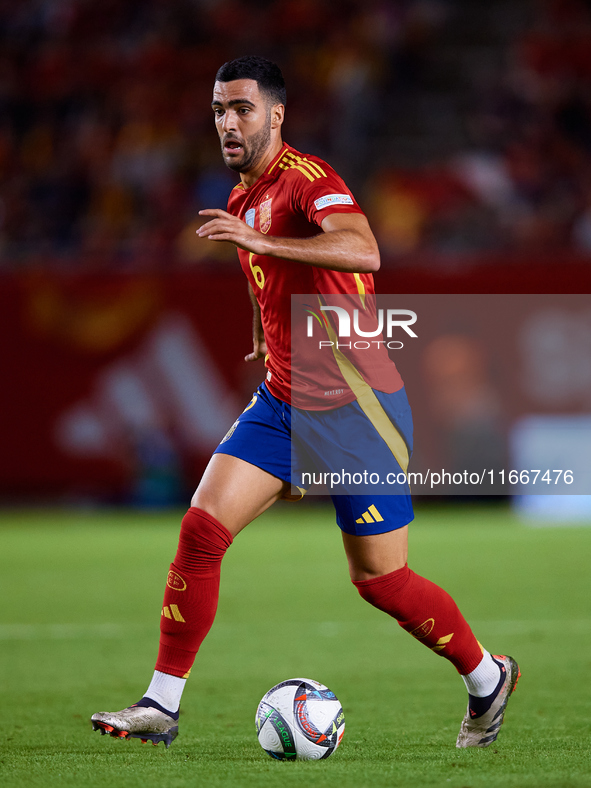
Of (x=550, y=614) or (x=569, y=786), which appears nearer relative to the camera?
(x=569, y=786)

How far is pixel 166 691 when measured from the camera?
388 cm

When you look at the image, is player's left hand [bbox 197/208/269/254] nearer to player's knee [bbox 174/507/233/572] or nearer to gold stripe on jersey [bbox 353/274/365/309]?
gold stripe on jersey [bbox 353/274/365/309]

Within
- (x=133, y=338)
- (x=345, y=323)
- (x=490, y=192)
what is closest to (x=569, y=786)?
(x=345, y=323)

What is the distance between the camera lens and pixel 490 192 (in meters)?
14.1

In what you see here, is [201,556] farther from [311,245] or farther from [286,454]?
[311,245]

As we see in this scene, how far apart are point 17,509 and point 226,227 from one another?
10.9m

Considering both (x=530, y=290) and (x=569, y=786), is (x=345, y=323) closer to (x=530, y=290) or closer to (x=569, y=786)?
(x=569, y=786)

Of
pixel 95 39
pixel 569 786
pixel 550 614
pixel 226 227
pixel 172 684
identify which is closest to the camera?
pixel 569 786

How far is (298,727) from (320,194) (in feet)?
5.95

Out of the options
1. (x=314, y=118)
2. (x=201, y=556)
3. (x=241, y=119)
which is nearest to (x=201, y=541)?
(x=201, y=556)

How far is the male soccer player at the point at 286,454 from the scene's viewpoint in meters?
3.87

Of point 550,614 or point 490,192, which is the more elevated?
point 490,192

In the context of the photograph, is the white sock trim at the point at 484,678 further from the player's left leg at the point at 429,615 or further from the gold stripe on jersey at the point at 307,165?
the gold stripe on jersey at the point at 307,165

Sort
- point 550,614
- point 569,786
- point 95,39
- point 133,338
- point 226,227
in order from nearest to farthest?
point 569,786, point 226,227, point 550,614, point 133,338, point 95,39
